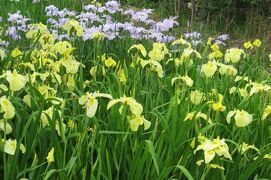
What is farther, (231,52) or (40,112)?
(231,52)

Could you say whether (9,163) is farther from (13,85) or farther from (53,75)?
(53,75)

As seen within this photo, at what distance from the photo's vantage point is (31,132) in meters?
1.92

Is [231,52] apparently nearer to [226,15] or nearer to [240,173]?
[240,173]

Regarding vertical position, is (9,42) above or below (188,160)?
above

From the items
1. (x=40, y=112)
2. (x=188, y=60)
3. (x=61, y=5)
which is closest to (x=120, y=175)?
(x=40, y=112)

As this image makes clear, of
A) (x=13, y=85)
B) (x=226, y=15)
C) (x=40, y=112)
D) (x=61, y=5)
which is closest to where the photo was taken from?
(x=13, y=85)

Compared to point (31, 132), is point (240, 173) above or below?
below

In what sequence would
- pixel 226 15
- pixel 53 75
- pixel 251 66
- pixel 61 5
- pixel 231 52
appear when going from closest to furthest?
pixel 53 75, pixel 231 52, pixel 251 66, pixel 61 5, pixel 226 15

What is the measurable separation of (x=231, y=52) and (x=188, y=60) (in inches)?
9.8

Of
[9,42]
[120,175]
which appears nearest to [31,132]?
[120,175]

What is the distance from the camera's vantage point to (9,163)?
5.55ft

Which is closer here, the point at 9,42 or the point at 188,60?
the point at 188,60

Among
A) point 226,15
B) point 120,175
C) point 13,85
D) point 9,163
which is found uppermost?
point 226,15

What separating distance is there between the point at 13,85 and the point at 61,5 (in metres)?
4.01
